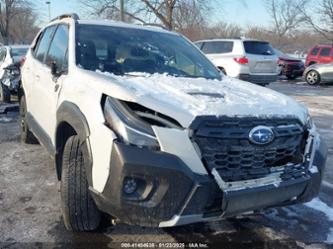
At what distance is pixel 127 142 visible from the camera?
2.68 m

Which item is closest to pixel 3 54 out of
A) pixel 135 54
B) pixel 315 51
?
pixel 135 54

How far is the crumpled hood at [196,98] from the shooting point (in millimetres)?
2824

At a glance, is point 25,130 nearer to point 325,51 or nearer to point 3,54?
point 3,54

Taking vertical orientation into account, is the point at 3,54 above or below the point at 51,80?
below

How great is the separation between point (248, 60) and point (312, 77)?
6.19 metres

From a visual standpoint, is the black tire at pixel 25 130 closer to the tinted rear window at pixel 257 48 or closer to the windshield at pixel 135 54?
the windshield at pixel 135 54

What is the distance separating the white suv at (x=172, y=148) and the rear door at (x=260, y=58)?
10.5 meters

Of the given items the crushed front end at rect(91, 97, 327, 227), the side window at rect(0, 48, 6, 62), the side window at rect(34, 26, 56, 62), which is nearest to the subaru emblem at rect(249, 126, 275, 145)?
the crushed front end at rect(91, 97, 327, 227)

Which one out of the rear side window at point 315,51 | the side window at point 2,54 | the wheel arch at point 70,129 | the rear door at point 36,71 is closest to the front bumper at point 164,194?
the wheel arch at point 70,129

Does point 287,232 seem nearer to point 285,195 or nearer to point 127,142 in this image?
point 285,195

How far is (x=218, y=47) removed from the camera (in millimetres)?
14945

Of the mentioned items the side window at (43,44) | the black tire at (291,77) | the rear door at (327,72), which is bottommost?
the black tire at (291,77)

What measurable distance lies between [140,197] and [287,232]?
155 cm

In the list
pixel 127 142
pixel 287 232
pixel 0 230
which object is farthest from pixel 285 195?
pixel 0 230
